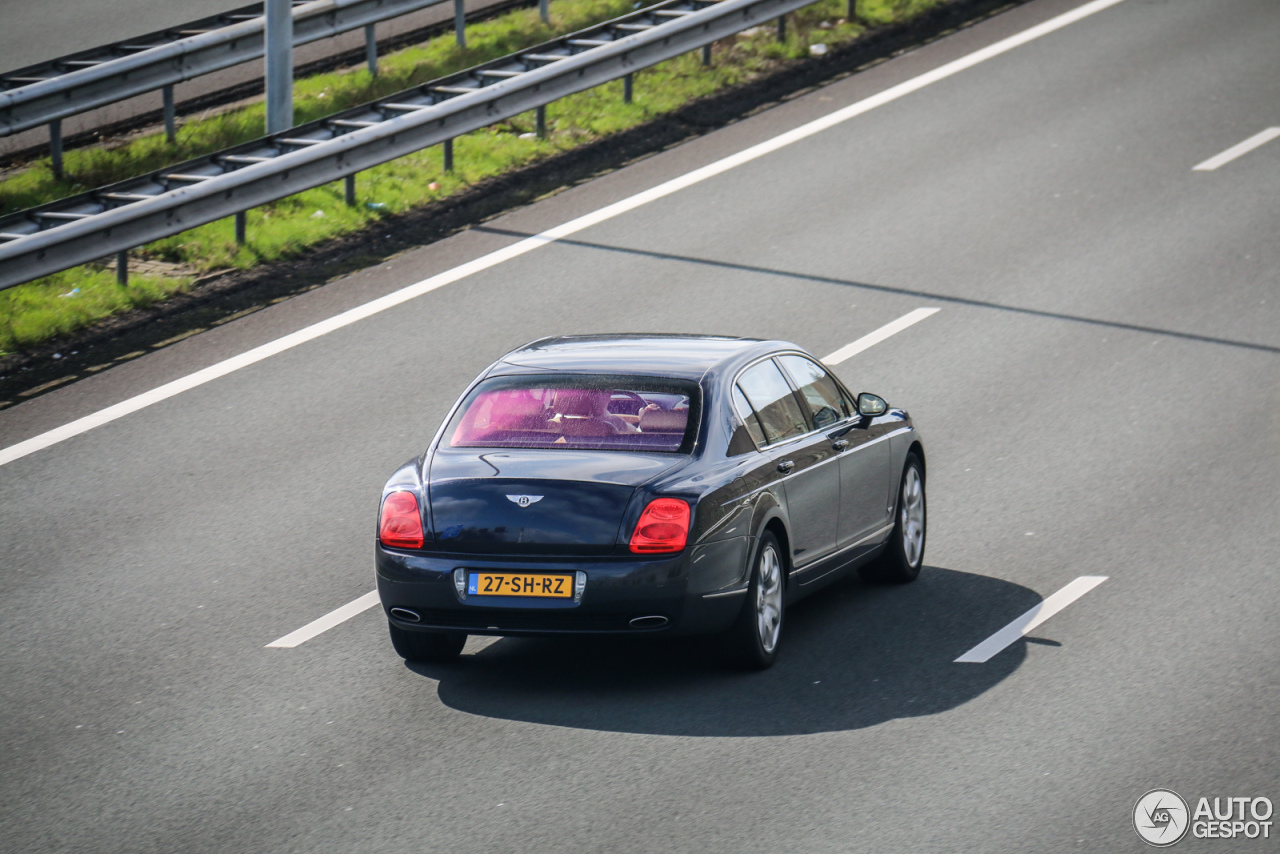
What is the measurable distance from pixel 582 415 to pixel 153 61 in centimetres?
1001

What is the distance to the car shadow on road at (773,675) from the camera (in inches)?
300

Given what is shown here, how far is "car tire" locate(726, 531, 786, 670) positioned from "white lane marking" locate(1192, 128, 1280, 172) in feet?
38.5

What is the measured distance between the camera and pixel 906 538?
9.98 metres

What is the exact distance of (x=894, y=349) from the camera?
1404 cm

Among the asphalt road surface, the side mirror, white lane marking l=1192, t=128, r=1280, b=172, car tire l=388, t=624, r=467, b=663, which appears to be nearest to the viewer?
the asphalt road surface

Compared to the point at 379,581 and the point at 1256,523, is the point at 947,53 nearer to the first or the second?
the point at 1256,523

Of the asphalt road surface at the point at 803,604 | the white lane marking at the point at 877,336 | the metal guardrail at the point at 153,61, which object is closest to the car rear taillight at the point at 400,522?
the asphalt road surface at the point at 803,604

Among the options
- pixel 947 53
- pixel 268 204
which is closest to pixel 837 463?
pixel 268 204

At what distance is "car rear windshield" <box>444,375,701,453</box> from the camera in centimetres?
820

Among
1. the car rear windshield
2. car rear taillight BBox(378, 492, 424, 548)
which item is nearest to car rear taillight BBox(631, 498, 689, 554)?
the car rear windshield

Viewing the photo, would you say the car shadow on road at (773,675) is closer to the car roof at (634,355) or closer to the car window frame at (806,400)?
the car window frame at (806,400)

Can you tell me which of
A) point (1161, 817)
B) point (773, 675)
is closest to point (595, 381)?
point (773, 675)

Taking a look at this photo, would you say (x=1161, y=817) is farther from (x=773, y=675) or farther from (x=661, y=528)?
(x=661, y=528)

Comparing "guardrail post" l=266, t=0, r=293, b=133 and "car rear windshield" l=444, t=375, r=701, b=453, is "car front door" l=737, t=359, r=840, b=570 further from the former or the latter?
"guardrail post" l=266, t=0, r=293, b=133
